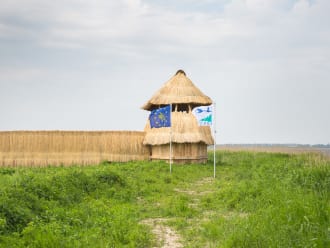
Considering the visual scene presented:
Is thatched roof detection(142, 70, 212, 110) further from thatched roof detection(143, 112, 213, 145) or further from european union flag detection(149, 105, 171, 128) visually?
european union flag detection(149, 105, 171, 128)

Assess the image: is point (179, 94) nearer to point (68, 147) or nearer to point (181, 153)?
point (181, 153)

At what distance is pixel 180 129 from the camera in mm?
23094

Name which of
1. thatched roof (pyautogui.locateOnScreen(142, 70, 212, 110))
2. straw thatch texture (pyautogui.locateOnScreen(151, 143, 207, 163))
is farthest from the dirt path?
thatched roof (pyautogui.locateOnScreen(142, 70, 212, 110))

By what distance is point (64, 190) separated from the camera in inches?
424

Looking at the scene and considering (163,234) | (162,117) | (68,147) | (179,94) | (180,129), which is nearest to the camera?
(163,234)

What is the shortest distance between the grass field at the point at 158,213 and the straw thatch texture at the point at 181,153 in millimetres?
9446

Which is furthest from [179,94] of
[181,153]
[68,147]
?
[68,147]

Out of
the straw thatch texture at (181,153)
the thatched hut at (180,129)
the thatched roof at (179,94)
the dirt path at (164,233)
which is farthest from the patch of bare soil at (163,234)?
the thatched roof at (179,94)

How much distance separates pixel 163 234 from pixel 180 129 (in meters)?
15.1

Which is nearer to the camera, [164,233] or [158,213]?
[164,233]

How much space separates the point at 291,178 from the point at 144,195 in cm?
454

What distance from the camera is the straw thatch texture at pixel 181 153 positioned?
77.1ft

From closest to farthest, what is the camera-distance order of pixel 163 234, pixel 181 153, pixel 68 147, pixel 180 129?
pixel 163 234 < pixel 180 129 < pixel 68 147 < pixel 181 153

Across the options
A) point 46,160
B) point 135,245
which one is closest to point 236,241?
point 135,245
